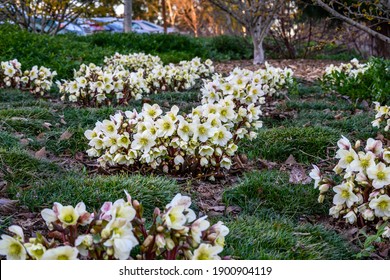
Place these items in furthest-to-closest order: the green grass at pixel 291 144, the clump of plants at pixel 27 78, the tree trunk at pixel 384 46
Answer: the tree trunk at pixel 384 46
the clump of plants at pixel 27 78
the green grass at pixel 291 144

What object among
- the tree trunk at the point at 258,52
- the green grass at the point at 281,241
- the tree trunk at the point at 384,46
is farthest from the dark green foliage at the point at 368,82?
the tree trunk at the point at 384,46

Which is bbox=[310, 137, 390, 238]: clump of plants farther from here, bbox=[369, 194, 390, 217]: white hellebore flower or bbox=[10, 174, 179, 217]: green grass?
bbox=[10, 174, 179, 217]: green grass

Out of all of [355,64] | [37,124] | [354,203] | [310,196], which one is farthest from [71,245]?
[355,64]

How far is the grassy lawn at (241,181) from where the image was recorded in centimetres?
271

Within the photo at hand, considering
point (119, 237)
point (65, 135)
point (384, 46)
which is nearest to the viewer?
point (119, 237)

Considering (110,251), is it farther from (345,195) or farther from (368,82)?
(368,82)

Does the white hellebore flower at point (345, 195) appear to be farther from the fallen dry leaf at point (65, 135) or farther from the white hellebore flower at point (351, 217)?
the fallen dry leaf at point (65, 135)

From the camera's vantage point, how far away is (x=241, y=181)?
11.9ft

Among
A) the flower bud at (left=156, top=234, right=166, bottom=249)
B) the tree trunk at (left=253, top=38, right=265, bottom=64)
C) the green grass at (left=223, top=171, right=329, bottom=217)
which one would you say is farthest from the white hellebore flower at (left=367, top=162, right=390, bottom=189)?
the tree trunk at (left=253, top=38, right=265, bottom=64)

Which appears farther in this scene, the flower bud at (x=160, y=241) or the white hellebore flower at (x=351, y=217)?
the white hellebore flower at (x=351, y=217)

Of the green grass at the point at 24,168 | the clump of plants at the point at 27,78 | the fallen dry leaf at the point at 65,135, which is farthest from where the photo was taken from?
the clump of plants at the point at 27,78

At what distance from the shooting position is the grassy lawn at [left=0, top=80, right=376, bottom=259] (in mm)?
2707

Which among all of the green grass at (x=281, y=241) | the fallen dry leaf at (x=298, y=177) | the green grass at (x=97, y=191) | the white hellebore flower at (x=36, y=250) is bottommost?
the green grass at (x=281, y=241)

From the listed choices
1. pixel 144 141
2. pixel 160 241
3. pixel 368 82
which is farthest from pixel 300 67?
pixel 160 241
